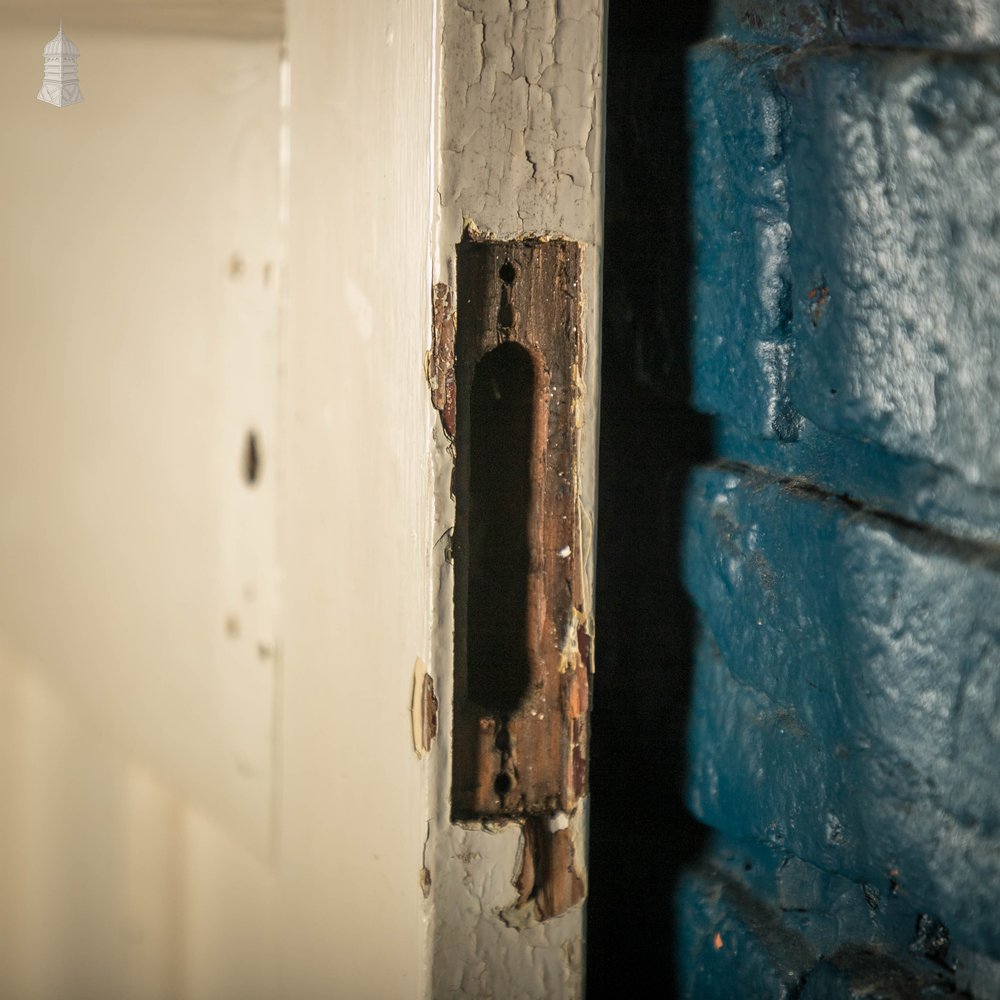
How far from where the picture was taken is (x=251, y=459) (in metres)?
1.03

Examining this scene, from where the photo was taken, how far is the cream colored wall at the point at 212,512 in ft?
2.14

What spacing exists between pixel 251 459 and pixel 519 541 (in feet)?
1.71

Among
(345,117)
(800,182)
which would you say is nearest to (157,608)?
(345,117)

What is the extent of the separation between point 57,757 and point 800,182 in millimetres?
1140

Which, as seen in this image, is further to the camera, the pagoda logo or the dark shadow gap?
the pagoda logo

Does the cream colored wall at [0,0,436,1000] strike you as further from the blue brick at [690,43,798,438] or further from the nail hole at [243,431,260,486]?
the blue brick at [690,43,798,438]

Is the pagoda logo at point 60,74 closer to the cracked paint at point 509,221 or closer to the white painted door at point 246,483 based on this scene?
the white painted door at point 246,483

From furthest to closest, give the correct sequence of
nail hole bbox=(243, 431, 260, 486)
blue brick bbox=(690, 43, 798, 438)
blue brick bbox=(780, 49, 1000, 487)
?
nail hole bbox=(243, 431, 260, 486)
blue brick bbox=(690, 43, 798, 438)
blue brick bbox=(780, 49, 1000, 487)

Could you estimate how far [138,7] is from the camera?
102 centimetres

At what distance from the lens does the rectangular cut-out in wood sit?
565 millimetres

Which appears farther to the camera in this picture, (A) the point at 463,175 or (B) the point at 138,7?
(B) the point at 138,7

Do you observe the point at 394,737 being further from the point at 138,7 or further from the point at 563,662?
the point at 138,7

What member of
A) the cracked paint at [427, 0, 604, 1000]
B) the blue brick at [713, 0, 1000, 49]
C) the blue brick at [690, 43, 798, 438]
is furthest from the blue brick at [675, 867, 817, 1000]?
the blue brick at [713, 0, 1000, 49]

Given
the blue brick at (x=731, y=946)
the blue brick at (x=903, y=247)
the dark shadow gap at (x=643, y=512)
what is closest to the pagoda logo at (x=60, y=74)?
the dark shadow gap at (x=643, y=512)
